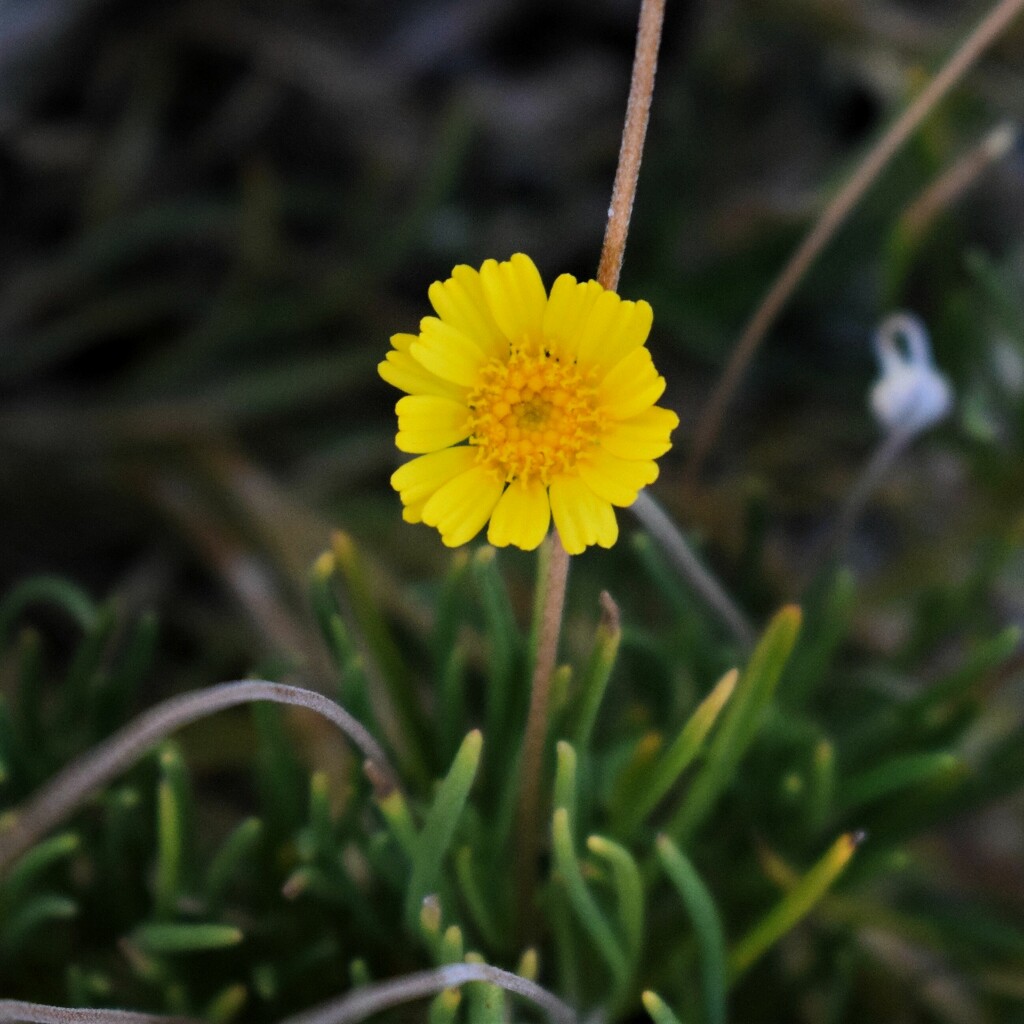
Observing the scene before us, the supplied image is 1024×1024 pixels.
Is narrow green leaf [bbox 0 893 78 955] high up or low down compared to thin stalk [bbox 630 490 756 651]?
up

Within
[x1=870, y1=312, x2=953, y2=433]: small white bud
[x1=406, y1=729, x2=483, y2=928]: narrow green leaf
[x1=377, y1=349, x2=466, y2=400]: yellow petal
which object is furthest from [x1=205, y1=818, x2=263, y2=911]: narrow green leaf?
[x1=870, y1=312, x2=953, y2=433]: small white bud

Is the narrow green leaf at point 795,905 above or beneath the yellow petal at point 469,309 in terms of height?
beneath

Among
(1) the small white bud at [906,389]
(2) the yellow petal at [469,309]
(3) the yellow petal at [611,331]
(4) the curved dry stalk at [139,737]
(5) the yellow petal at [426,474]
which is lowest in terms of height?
(4) the curved dry stalk at [139,737]

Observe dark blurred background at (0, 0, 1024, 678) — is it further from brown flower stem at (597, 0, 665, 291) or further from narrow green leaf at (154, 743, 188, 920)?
brown flower stem at (597, 0, 665, 291)

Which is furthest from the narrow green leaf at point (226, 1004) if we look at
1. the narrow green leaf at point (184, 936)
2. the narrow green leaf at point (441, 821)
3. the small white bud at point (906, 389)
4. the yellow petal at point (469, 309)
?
the small white bud at point (906, 389)

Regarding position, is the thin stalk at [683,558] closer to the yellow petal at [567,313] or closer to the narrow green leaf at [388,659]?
the yellow petal at [567,313]

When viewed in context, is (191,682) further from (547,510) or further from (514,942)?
(547,510)

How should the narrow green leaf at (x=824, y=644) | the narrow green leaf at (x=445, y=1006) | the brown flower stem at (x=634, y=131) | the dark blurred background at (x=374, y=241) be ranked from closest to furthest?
the brown flower stem at (x=634, y=131)
the narrow green leaf at (x=445, y=1006)
the narrow green leaf at (x=824, y=644)
the dark blurred background at (x=374, y=241)

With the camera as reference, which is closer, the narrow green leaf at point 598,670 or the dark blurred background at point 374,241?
the narrow green leaf at point 598,670

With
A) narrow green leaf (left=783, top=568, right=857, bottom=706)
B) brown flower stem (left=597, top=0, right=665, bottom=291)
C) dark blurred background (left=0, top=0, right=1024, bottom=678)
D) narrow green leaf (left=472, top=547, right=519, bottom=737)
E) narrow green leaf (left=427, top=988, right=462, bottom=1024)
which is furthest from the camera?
dark blurred background (left=0, top=0, right=1024, bottom=678)
